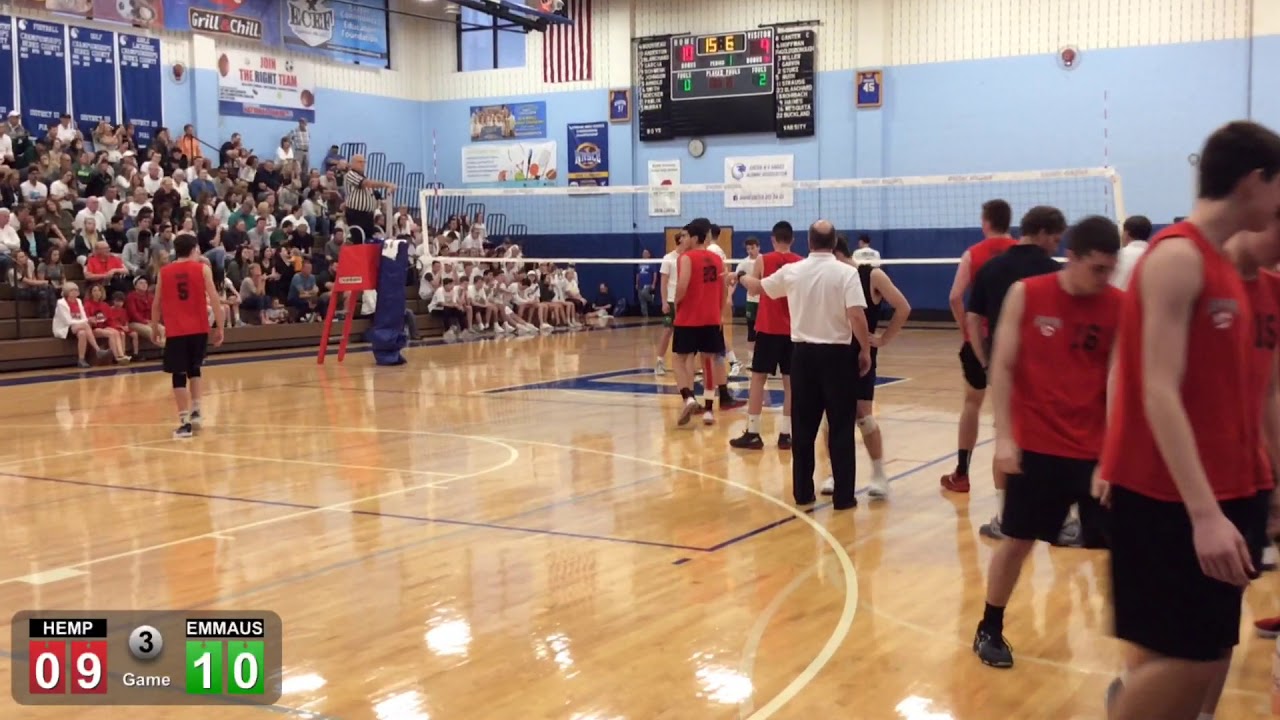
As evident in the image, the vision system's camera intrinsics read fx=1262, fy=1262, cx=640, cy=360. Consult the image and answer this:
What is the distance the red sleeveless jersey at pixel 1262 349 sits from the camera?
290 cm

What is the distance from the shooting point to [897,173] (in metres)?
24.6

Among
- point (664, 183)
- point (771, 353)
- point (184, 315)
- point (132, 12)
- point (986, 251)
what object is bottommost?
point (771, 353)

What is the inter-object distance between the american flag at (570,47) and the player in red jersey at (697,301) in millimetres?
17723

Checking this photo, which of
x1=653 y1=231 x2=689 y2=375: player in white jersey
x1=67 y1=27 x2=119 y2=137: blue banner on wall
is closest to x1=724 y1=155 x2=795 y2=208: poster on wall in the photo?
x1=653 y1=231 x2=689 y2=375: player in white jersey

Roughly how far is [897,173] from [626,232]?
6.05 m

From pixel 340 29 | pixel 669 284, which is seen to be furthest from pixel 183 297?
pixel 340 29

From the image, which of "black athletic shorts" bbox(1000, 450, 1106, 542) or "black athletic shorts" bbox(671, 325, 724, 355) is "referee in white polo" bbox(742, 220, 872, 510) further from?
"black athletic shorts" bbox(671, 325, 724, 355)

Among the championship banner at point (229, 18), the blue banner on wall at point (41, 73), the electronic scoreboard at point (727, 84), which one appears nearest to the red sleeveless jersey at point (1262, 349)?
the blue banner on wall at point (41, 73)

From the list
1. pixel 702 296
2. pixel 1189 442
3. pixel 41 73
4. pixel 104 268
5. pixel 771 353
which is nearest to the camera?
pixel 1189 442

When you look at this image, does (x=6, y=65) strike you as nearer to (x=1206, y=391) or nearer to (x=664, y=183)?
(x=664, y=183)

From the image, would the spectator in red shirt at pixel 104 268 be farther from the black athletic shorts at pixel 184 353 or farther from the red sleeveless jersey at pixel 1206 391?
the red sleeveless jersey at pixel 1206 391

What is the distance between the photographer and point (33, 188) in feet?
59.7

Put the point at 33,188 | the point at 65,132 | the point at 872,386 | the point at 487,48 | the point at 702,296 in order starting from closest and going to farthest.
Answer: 1. the point at 872,386
2. the point at 702,296
3. the point at 33,188
4. the point at 65,132
5. the point at 487,48
